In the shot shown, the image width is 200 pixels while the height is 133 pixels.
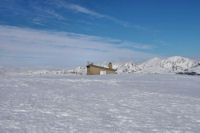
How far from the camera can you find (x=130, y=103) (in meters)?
6.91

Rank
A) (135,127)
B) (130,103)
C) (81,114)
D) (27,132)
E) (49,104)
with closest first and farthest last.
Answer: (27,132) → (135,127) → (81,114) → (49,104) → (130,103)

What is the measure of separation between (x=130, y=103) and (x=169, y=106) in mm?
1222

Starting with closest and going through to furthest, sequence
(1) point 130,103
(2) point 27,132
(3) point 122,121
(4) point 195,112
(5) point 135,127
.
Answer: (2) point 27,132, (5) point 135,127, (3) point 122,121, (4) point 195,112, (1) point 130,103

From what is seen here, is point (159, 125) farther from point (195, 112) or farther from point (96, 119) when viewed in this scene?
point (195, 112)

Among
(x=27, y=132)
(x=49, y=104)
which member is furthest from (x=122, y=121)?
(x=49, y=104)

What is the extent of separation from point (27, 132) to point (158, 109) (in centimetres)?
378

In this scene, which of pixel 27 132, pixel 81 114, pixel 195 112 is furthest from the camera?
pixel 195 112

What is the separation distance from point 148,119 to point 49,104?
2979mm

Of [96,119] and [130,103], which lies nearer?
[96,119]

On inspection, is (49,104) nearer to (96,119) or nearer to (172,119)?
(96,119)

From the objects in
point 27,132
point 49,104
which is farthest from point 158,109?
point 27,132

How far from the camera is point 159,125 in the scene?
15.3 ft

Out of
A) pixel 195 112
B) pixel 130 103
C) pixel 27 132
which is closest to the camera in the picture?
pixel 27 132

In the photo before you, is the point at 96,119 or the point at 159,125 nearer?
the point at 159,125
